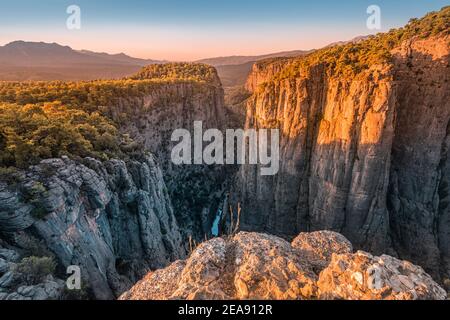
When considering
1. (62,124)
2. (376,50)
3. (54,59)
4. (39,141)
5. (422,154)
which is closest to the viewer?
(39,141)

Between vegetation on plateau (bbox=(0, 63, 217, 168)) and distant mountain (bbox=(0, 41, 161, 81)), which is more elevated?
distant mountain (bbox=(0, 41, 161, 81))

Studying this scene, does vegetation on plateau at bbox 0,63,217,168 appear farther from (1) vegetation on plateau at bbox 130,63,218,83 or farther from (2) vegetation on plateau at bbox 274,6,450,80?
(1) vegetation on plateau at bbox 130,63,218,83

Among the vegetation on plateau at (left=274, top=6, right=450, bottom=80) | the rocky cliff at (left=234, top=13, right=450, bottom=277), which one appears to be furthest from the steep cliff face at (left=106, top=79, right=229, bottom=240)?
the vegetation on plateau at (left=274, top=6, right=450, bottom=80)

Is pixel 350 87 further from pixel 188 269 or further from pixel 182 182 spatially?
pixel 182 182

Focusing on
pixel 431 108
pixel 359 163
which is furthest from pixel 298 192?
pixel 431 108

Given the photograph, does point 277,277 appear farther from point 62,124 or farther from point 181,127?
point 181,127

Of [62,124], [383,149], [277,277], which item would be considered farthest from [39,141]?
[383,149]

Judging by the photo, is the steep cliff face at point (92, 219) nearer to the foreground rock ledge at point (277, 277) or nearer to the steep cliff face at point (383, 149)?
the foreground rock ledge at point (277, 277)
